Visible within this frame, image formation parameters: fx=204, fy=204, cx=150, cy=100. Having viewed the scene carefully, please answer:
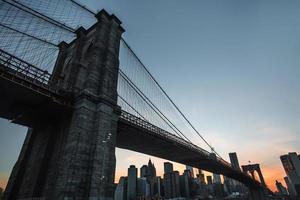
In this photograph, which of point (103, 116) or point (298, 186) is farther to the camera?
point (298, 186)

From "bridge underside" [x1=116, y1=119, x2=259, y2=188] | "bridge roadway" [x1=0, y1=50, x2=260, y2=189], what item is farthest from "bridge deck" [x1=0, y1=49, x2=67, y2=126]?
"bridge underside" [x1=116, y1=119, x2=259, y2=188]

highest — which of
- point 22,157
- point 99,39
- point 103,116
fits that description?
point 99,39

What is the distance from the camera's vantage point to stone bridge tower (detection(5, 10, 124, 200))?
49.3 feet

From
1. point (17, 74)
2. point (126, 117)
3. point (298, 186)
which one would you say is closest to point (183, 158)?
point (126, 117)

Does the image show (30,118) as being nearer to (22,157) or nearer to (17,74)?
(22,157)

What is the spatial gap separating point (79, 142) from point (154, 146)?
18.2 m

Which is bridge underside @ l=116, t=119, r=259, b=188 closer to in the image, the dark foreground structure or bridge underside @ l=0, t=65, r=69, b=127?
the dark foreground structure

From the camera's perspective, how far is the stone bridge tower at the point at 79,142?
1502 cm

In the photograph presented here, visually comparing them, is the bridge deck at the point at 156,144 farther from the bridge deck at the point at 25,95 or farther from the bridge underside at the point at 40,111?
the bridge deck at the point at 25,95

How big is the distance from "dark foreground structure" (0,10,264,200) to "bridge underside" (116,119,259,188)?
429 millimetres

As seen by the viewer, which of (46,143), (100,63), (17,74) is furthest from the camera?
(100,63)

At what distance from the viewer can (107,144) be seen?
1748 cm

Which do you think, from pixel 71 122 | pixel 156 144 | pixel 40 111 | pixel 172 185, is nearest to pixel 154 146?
pixel 156 144

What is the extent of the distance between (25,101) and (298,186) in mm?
149560
